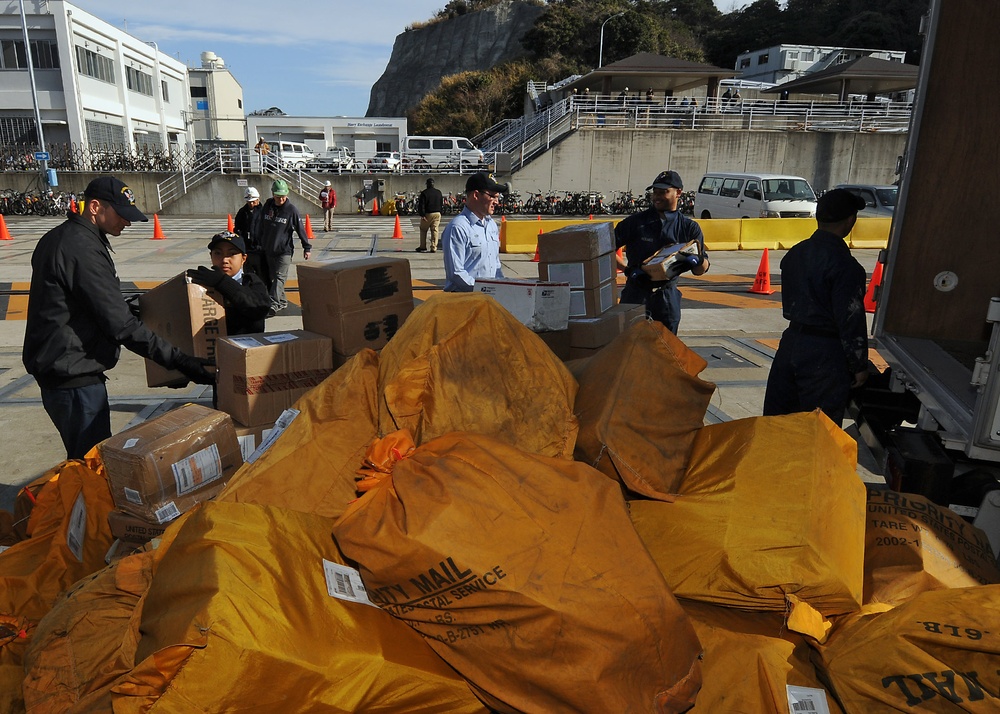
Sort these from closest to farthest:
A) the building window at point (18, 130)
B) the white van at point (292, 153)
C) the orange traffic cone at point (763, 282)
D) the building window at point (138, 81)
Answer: the orange traffic cone at point (763, 282) → the white van at point (292, 153) → the building window at point (18, 130) → the building window at point (138, 81)

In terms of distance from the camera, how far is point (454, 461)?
1.97m

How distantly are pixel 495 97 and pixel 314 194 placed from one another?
20.4 metres

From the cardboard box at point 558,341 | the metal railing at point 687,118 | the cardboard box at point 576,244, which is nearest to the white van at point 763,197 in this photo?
the metal railing at point 687,118

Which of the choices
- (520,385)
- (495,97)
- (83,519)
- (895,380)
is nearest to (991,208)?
(895,380)

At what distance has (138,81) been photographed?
138ft

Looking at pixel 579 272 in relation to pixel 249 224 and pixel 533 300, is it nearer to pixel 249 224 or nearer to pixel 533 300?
pixel 533 300

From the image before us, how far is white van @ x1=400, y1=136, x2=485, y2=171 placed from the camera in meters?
27.0

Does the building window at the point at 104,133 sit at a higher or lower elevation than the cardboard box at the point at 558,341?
higher

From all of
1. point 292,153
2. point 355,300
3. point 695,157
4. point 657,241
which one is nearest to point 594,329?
point 355,300

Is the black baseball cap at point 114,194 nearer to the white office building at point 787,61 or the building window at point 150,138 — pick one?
the building window at point 150,138

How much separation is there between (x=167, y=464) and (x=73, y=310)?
3.76ft

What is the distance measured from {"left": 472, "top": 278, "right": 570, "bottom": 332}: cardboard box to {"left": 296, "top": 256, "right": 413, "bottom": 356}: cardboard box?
0.47 m

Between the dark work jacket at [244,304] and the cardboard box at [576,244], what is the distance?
177cm

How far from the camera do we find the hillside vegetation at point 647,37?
4222cm
